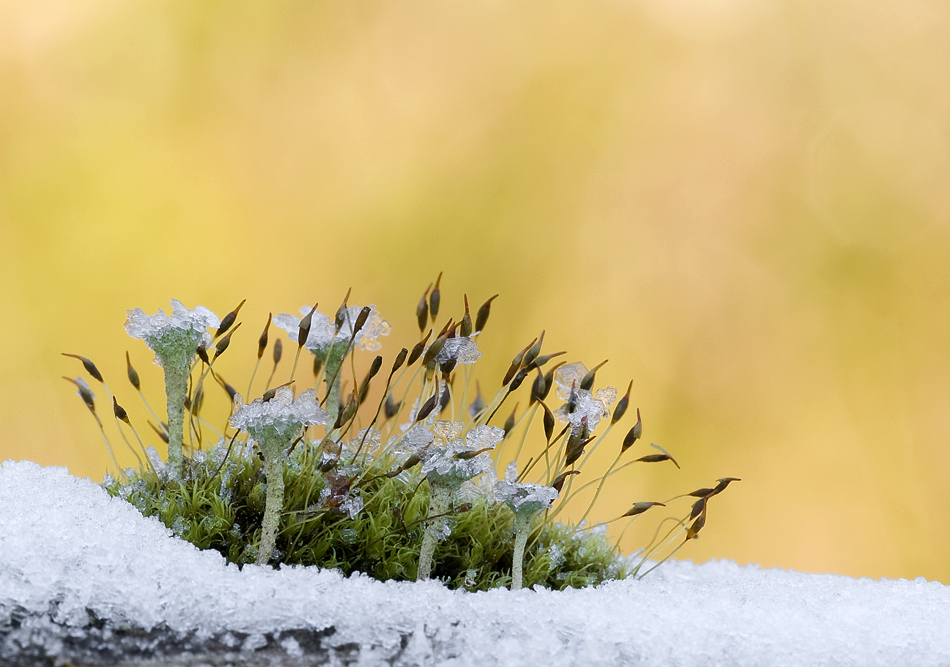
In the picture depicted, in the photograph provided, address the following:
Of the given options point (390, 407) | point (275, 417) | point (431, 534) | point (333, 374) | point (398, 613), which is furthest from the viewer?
point (390, 407)

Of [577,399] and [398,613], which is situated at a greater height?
[577,399]

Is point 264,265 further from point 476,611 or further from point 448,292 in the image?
point 476,611

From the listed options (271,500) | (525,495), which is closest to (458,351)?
(525,495)

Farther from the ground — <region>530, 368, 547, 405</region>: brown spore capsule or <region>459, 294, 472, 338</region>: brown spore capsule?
<region>459, 294, 472, 338</region>: brown spore capsule

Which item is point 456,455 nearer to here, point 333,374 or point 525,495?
point 525,495

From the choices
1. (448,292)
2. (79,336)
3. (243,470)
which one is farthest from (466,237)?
(243,470)

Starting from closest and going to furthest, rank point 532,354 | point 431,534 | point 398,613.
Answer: point 398,613
point 431,534
point 532,354

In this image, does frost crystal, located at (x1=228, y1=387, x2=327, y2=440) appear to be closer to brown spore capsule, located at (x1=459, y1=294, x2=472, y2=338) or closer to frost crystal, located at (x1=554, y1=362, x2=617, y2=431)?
brown spore capsule, located at (x1=459, y1=294, x2=472, y2=338)

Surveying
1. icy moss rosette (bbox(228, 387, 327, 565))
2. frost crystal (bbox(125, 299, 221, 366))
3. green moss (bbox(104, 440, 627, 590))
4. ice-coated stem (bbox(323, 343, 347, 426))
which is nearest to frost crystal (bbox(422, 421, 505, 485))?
green moss (bbox(104, 440, 627, 590))
